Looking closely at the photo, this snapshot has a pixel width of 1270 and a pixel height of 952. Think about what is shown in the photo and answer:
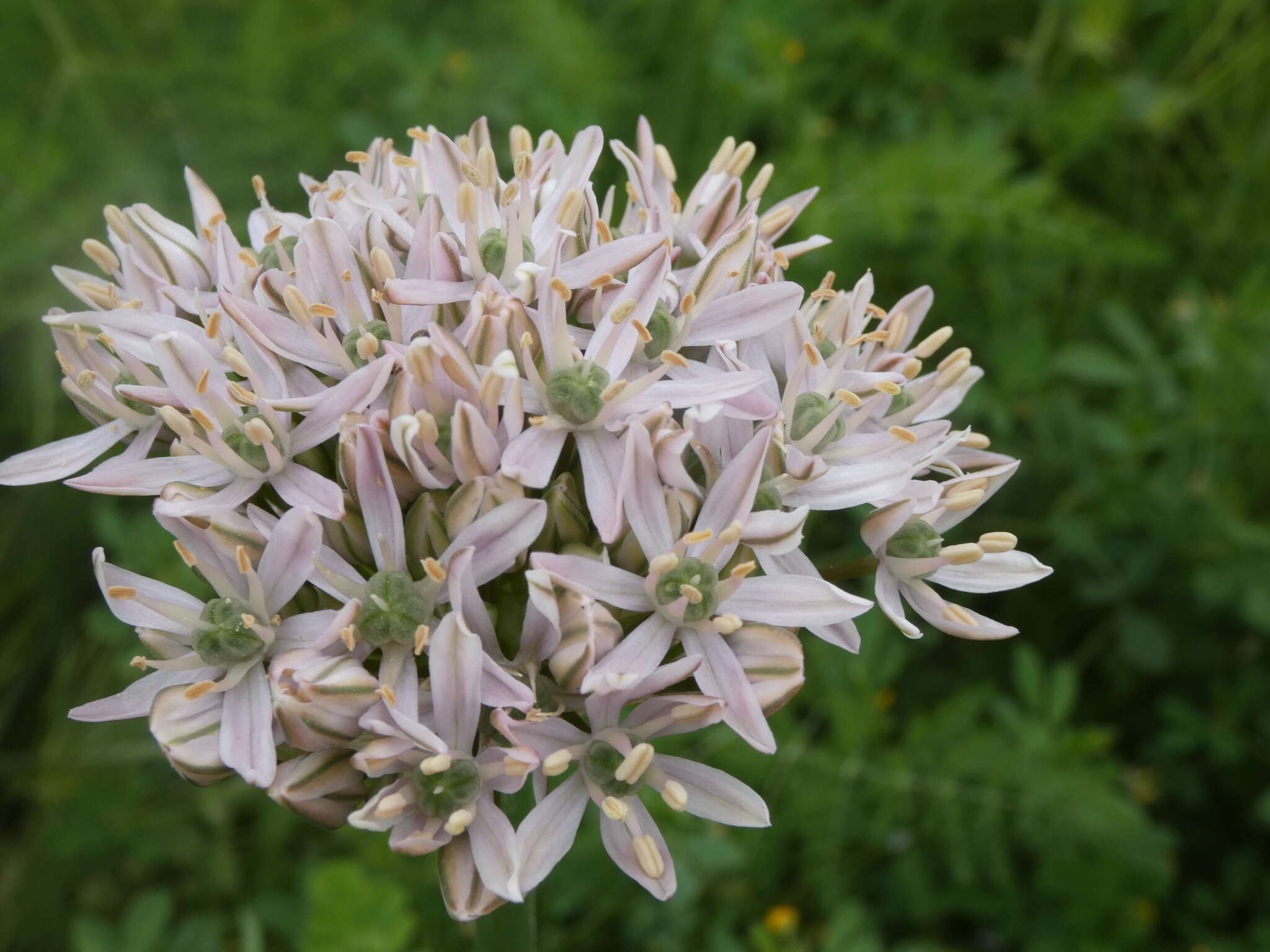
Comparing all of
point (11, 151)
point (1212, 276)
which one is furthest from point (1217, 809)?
point (11, 151)

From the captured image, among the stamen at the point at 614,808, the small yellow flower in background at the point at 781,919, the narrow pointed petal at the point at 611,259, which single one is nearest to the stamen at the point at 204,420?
the narrow pointed petal at the point at 611,259

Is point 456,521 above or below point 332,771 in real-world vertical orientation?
above

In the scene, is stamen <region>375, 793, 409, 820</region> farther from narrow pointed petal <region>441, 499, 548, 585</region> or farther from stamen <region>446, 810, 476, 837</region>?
narrow pointed petal <region>441, 499, 548, 585</region>

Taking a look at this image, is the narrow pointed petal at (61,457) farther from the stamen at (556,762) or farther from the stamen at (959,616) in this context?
the stamen at (959,616)

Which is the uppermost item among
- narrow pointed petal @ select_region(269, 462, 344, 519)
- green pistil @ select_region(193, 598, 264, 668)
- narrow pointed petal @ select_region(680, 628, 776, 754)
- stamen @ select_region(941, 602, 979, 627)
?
narrow pointed petal @ select_region(269, 462, 344, 519)

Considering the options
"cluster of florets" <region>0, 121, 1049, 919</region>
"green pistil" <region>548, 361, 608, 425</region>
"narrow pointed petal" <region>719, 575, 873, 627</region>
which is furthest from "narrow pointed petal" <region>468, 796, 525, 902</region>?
"green pistil" <region>548, 361, 608, 425</region>

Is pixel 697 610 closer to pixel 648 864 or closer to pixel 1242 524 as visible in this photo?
pixel 648 864
